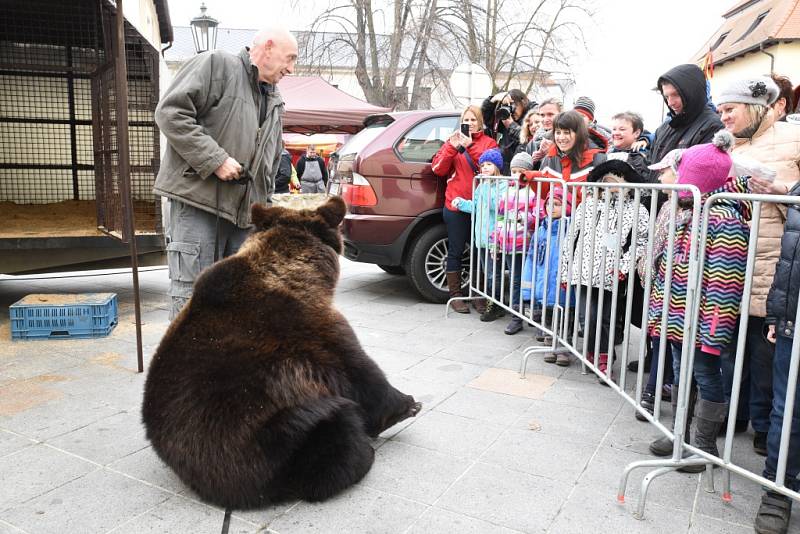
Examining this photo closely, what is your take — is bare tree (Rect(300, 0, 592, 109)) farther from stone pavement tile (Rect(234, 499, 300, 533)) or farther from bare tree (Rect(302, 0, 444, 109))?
stone pavement tile (Rect(234, 499, 300, 533))

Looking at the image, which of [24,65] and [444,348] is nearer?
[444,348]

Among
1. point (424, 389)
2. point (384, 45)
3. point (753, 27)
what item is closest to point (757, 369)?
point (424, 389)

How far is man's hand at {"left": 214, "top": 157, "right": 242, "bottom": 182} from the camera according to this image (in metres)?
3.62

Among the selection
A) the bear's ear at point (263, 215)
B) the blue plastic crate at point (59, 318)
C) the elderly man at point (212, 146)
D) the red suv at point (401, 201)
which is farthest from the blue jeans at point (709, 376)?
the blue plastic crate at point (59, 318)

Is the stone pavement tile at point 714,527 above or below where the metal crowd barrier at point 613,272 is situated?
below

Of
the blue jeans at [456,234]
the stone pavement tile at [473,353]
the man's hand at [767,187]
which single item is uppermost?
the man's hand at [767,187]

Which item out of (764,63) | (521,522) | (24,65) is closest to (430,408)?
(521,522)

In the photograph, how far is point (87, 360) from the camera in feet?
15.6

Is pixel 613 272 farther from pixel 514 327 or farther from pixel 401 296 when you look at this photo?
pixel 401 296

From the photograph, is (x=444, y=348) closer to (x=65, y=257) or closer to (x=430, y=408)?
(x=430, y=408)

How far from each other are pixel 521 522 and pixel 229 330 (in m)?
1.46

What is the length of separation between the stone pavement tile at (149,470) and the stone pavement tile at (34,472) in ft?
0.46

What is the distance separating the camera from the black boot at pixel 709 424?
300cm

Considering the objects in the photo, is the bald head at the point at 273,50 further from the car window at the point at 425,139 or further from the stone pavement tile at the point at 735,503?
the stone pavement tile at the point at 735,503
